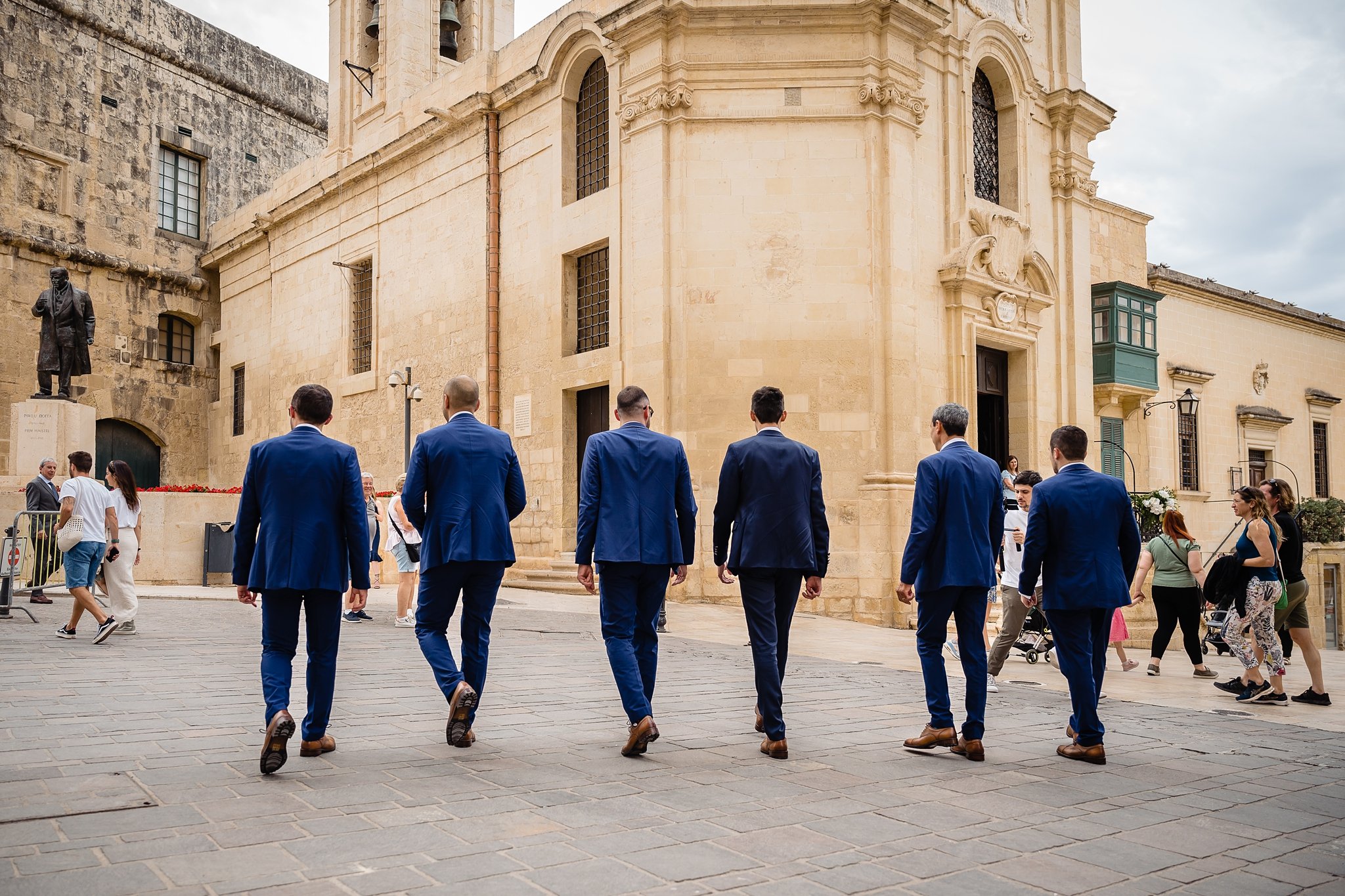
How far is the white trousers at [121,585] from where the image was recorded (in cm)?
945

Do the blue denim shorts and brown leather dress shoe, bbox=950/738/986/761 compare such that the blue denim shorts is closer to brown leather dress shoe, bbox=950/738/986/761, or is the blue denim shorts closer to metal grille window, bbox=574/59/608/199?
brown leather dress shoe, bbox=950/738/986/761

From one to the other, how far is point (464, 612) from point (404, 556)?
19.6 feet

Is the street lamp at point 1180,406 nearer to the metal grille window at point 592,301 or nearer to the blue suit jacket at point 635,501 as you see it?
the metal grille window at point 592,301

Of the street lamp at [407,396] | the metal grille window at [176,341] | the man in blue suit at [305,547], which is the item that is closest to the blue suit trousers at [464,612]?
the man in blue suit at [305,547]

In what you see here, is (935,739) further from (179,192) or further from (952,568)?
(179,192)

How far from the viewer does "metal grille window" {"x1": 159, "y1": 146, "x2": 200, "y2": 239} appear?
2894cm

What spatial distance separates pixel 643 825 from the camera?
150 inches

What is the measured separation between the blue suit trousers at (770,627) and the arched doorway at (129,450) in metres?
25.4

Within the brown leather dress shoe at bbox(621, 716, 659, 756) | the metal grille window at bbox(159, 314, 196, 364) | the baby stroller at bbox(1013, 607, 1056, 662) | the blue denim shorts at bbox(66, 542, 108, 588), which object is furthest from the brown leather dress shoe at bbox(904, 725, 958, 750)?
the metal grille window at bbox(159, 314, 196, 364)

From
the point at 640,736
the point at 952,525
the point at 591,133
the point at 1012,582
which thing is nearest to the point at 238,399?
the point at 591,133

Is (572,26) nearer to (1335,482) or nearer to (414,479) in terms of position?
(414,479)

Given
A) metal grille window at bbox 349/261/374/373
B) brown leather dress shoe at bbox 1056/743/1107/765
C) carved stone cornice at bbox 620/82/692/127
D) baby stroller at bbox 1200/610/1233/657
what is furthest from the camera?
metal grille window at bbox 349/261/374/373

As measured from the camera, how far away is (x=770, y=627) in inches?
214

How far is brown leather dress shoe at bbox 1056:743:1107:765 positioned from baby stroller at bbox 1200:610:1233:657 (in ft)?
11.7
